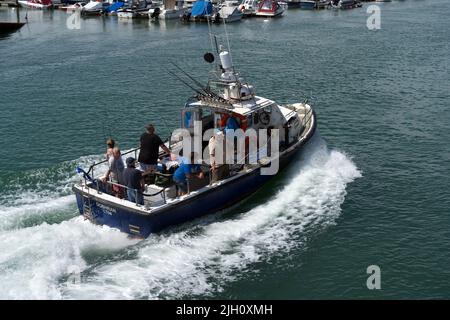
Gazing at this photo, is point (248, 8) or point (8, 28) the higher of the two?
point (248, 8)

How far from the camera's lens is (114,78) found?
115 ft

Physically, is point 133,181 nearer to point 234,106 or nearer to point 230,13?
Answer: point 234,106

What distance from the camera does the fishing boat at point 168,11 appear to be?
6619 cm

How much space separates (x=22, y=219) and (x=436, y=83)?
2478 centimetres

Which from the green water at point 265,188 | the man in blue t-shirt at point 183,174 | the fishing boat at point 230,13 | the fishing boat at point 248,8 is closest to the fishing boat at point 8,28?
the green water at point 265,188

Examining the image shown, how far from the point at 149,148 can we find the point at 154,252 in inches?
122

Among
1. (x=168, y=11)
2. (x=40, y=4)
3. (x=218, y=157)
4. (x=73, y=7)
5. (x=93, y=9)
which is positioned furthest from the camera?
(x=40, y=4)

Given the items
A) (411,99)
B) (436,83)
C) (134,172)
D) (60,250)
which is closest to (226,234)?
(134,172)

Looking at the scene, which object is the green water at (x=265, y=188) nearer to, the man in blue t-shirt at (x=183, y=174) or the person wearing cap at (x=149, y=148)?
the man in blue t-shirt at (x=183, y=174)

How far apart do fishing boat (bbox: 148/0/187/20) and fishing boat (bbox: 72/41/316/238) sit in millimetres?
49523

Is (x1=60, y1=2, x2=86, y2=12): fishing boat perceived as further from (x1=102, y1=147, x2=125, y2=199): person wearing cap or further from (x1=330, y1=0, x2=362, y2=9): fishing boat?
(x1=102, y1=147, x2=125, y2=199): person wearing cap

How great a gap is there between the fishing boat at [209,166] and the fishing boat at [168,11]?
4952 centimetres

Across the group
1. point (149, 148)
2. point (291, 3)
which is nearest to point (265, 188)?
point (149, 148)

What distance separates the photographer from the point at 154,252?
45.2ft
